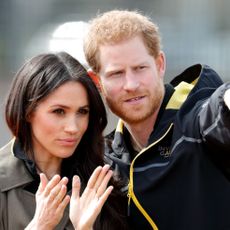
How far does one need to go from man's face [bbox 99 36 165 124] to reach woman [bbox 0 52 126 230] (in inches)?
5.6

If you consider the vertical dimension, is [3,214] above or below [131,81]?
below

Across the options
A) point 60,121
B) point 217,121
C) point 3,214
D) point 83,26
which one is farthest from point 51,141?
point 83,26

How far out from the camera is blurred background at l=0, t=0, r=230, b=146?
3.88 meters

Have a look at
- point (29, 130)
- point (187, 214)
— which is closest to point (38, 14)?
point (29, 130)

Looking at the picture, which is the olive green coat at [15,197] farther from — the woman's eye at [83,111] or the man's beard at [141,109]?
the man's beard at [141,109]

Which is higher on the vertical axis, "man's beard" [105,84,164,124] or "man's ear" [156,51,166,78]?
"man's ear" [156,51,166,78]

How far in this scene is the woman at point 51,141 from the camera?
6.07 ft

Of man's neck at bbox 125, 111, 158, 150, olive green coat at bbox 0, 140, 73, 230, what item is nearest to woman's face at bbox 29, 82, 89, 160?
olive green coat at bbox 0, 140, 73, 230

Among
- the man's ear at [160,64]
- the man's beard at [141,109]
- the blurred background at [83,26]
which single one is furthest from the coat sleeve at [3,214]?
the blurred background at [83,26]

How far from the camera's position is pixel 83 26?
3912mm

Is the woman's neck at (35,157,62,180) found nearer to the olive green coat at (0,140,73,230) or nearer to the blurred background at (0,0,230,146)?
the olive green coat at (0,140,73,230)

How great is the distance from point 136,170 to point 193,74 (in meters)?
0.51

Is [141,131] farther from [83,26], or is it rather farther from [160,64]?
[83,26]

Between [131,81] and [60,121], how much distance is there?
37 cm
